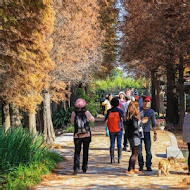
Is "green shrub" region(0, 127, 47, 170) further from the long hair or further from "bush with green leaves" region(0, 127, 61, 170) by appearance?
the long hair

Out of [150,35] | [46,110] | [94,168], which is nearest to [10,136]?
[94,168]

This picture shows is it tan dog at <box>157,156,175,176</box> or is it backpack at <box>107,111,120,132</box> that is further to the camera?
backpack at <box>107,111,120,132</box>

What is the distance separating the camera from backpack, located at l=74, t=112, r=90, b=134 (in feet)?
28.1

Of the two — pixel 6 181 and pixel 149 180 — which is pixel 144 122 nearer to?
pixel 149 180

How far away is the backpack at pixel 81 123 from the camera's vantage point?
8.58 meters

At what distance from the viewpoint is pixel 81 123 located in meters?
8.60

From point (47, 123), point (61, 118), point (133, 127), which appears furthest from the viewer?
point (61, 118)

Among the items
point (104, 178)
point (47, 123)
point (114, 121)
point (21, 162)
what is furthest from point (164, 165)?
point (47, 123)

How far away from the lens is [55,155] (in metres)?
10.9

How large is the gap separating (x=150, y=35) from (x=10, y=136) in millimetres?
13364

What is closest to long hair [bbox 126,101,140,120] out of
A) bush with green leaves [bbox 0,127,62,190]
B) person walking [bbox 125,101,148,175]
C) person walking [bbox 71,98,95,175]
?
person walking [bbox 125,101,148,175]

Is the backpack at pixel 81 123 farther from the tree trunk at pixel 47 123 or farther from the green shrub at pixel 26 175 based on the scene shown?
the tree trunk at pixel 47 123

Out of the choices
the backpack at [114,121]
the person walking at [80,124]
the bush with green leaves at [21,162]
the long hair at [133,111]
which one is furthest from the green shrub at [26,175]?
the long hair at [133,111]

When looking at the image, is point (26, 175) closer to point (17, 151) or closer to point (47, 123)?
point (17, 151)
